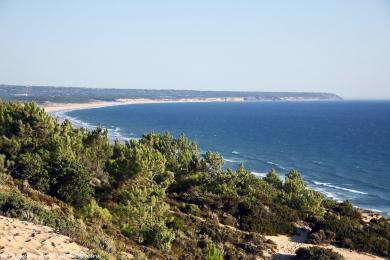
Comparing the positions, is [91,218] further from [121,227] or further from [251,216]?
[251,216]

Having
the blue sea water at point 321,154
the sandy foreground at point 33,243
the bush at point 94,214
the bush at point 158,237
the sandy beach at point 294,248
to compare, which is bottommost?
the blue sea water at point 321,154

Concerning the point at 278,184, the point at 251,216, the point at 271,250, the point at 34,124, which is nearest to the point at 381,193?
the point at 278,184

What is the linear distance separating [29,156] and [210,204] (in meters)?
12.3

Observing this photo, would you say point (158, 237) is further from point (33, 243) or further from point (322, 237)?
point (322, 237)

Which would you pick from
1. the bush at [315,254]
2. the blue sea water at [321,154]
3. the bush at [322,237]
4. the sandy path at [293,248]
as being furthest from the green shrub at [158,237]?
the blue sea water at [321,154]

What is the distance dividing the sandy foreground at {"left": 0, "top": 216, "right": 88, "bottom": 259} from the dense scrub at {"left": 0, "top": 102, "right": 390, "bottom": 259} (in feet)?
2.42

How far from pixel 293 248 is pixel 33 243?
16438 millimetres

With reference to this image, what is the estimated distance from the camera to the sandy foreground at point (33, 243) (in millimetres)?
12132

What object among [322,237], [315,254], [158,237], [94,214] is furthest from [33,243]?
[322,237]

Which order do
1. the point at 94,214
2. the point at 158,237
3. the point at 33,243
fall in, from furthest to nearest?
the point at 94,214 < the point at 158,237 < the point at 33,243

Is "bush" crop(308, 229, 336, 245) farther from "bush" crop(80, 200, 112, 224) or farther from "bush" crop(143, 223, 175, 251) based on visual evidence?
"bush" crop(80, 200, 112, 224)

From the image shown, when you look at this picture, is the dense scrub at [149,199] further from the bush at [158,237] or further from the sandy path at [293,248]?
the sandy path at [293,248]

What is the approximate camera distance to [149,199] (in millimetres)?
24266

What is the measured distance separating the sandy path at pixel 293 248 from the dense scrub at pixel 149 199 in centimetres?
71
